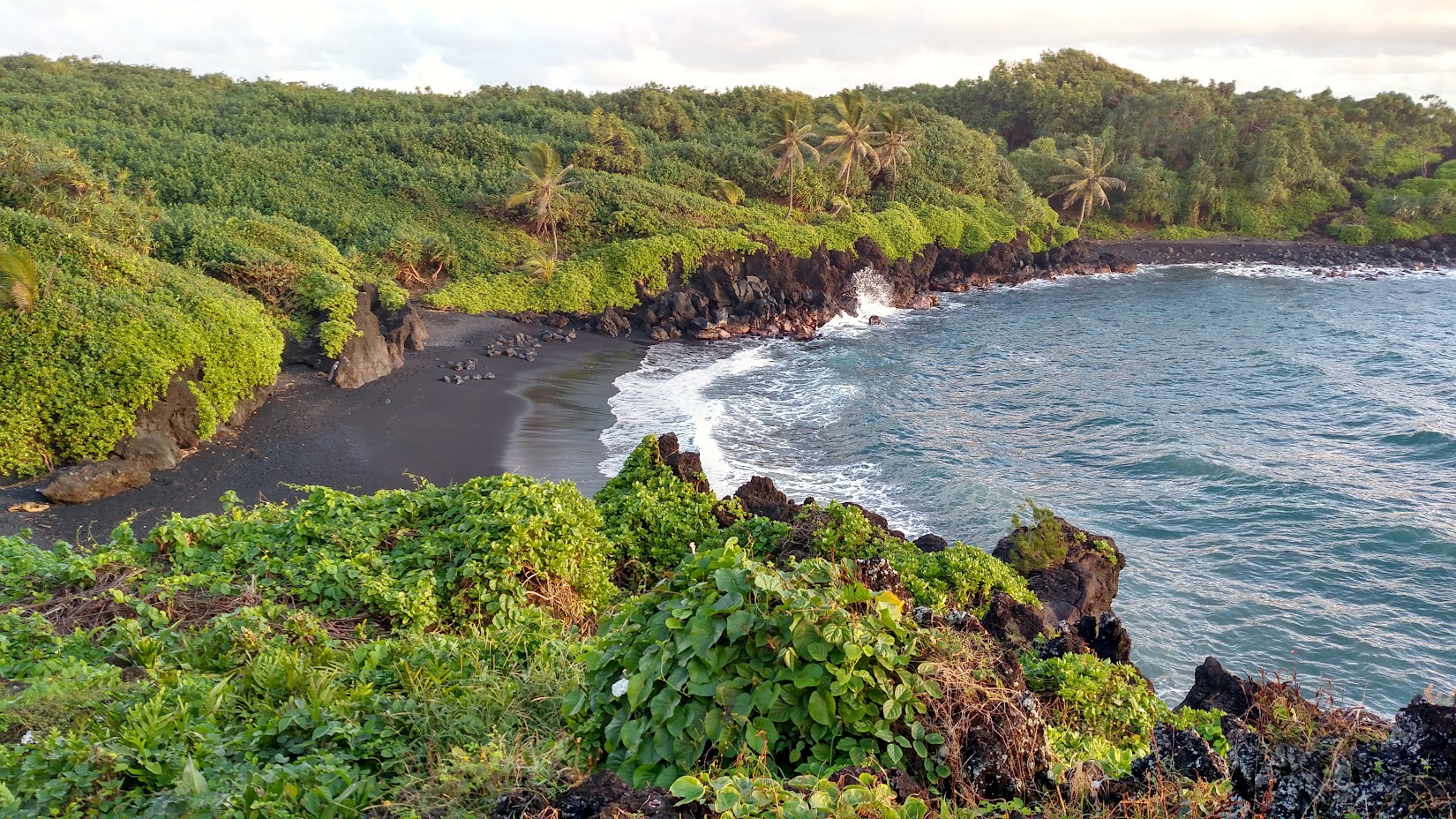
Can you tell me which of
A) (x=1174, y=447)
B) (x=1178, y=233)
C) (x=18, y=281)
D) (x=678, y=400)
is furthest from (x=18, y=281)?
(x=1178, y=233)

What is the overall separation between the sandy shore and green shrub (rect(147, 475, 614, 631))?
275 centimetres

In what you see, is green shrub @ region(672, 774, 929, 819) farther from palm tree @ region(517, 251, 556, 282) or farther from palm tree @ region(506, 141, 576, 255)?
palm tree @ region(506, 141, 576, 255)

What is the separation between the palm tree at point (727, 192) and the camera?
4528cm

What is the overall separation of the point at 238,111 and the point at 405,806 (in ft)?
184

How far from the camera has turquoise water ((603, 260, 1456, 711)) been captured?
1516cm

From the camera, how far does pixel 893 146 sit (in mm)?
47469

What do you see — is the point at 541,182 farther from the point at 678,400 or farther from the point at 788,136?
the point at 788,136

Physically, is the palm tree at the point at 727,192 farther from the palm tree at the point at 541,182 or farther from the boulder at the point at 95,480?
the boulder at the point at 95,480

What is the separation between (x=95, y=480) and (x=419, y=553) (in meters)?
9.91

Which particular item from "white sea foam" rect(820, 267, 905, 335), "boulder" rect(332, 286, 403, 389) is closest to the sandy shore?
"boulder" rect(332, 286, 403, 389)

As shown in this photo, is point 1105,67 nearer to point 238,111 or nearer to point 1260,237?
point 1260,237

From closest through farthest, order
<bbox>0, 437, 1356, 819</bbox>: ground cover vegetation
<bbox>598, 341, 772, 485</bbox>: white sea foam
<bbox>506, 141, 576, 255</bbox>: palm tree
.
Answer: <bbox>0, 437, 1356, 819</bbox>: ground cover vegetation → <bbox>598, 341, 772, 485</bbox>: white sea foam → <bbox>506, 141, 576, 255</bbox>: palm tree

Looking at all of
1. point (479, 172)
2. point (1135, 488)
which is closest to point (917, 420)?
point (1135, 488)

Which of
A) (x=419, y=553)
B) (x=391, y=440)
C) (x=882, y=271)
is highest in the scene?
(x=882, y=271)
